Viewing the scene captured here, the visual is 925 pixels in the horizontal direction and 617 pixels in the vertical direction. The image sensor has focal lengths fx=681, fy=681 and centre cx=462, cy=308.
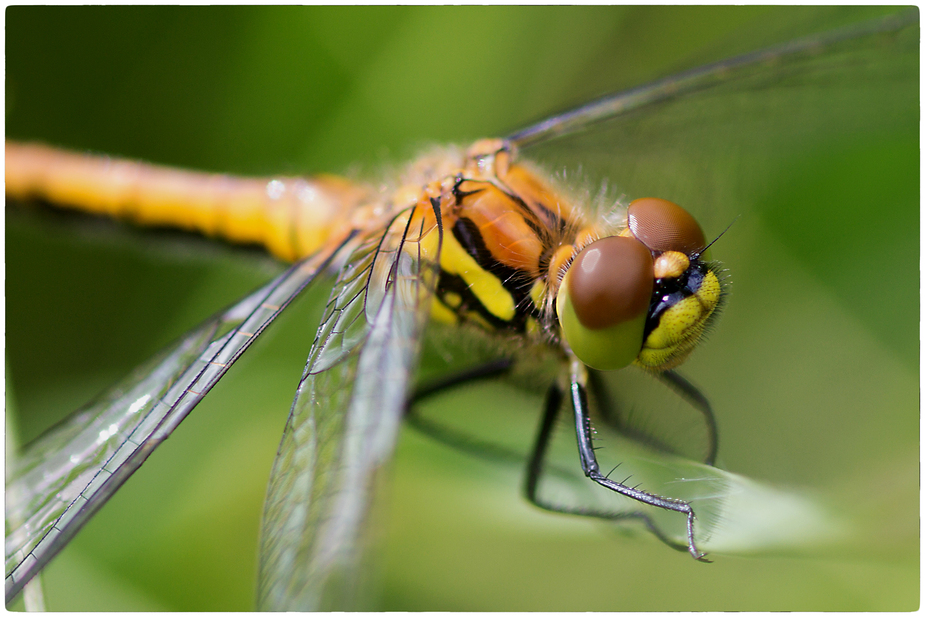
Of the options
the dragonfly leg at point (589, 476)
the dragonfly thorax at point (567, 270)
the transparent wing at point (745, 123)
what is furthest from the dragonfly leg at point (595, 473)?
the transparent wing at point (745, 123)

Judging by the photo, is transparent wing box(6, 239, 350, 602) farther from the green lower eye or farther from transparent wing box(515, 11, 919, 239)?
transparent wing box(515, 11, 919, 239)

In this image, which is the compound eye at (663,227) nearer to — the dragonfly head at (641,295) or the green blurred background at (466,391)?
the dragonfly head at (641,295)

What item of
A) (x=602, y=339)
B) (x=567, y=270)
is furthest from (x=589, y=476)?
(x=567, y=270)

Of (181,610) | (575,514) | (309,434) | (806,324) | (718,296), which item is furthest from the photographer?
(806,324)

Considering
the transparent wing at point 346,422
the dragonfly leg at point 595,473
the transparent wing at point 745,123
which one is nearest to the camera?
the transparent wing at point 346,422

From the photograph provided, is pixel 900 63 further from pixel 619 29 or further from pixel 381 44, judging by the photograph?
pixel 381 44

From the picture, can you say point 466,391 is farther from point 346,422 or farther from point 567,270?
point 346,422

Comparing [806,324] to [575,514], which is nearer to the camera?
[575,514]

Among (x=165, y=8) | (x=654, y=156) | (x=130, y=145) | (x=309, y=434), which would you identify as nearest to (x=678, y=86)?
(x=654, y=156)
